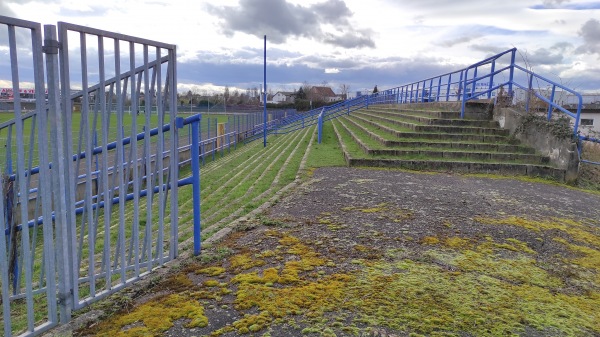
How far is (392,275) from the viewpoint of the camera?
3.34m

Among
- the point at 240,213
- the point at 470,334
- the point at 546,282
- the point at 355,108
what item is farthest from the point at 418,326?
the point at 355,108

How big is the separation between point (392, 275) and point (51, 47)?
2.86m

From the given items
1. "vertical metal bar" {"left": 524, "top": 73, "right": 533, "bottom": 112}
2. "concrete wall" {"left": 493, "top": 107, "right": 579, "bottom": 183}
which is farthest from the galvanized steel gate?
"vertical metal bar" {"left": 524, "top": 73, "right": 533, "bottom": 112}

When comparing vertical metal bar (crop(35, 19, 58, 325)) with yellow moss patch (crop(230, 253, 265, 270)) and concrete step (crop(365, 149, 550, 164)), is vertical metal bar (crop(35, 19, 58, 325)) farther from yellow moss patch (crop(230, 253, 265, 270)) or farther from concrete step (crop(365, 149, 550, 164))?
concrete step (crop(365, 149, 550, 164))

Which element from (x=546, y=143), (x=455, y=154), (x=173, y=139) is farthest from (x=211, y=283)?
(x=546, y=143)

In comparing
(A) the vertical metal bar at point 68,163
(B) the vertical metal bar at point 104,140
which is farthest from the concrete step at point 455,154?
(A) the vertical metal bar at point 68,163

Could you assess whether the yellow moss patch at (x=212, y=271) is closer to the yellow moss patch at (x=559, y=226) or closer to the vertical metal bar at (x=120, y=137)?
the vertical metal bar at (x=120, y=137)

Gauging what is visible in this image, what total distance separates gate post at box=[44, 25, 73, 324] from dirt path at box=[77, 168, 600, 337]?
327mm

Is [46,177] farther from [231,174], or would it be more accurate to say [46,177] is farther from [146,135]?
[231,174]

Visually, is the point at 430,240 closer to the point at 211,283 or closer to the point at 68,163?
the point at 211,283

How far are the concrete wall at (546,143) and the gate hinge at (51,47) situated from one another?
9476 mm

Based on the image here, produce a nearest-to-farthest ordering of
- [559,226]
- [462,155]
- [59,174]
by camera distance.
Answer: [59,174], [559,226], [462,155]

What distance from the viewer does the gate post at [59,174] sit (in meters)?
2.47

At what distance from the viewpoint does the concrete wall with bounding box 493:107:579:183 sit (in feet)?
28.7
